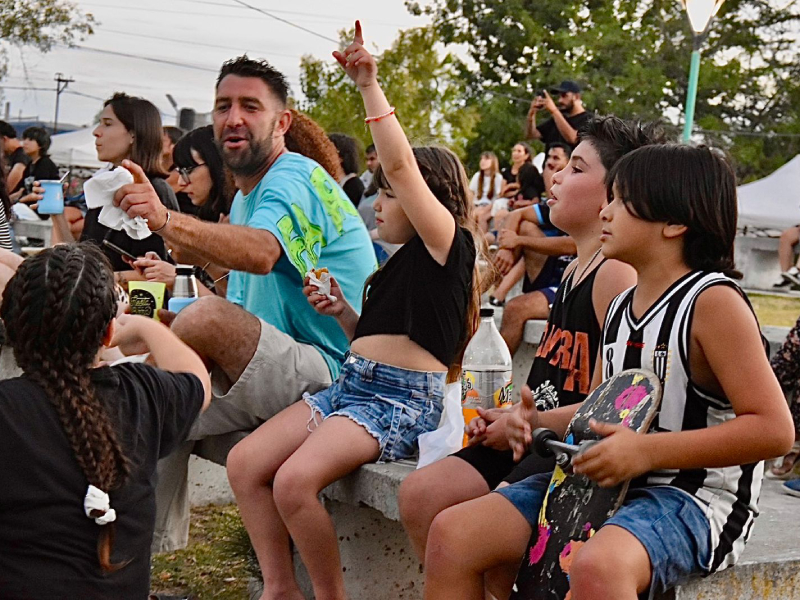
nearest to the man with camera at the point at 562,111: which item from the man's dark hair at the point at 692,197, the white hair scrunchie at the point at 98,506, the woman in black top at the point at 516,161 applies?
the woman in black top at the point at 516,161

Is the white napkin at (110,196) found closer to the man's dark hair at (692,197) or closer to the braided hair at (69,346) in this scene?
the braided hair at (69,346)

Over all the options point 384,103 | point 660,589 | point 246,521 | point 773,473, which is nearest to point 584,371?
point 660,589

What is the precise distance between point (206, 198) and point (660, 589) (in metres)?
4.48

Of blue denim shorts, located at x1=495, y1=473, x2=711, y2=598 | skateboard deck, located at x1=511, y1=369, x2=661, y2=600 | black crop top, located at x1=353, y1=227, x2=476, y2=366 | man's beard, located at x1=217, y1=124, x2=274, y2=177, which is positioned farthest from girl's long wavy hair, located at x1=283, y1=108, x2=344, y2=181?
blue denim shorts, located at x1=495, y1=473, x2=711, y2=598

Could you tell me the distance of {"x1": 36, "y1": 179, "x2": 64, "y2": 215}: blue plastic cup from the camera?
5.78 metres

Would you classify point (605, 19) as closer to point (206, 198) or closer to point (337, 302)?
point (206, 198)

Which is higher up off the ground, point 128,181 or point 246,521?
point 128,181

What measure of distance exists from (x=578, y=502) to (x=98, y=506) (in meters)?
1.12

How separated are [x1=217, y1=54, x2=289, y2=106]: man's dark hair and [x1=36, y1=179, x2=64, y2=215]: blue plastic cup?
1.81m

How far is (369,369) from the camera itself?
11.1 ft

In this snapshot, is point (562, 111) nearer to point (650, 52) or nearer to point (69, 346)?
point (69, 346)

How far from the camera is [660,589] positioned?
2301 millimetres

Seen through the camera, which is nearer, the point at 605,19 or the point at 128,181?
the point at 128,181

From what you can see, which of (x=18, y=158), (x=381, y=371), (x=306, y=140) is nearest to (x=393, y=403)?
(x=381, y=371)
